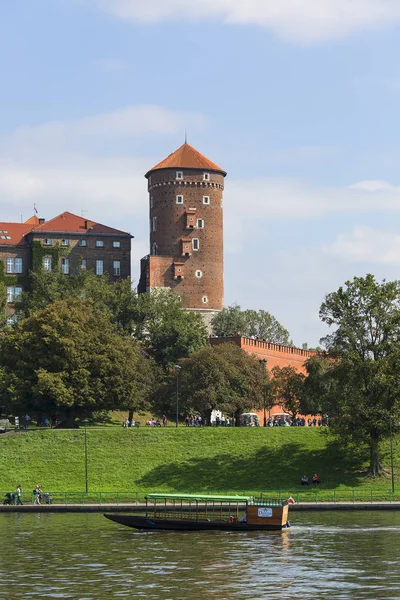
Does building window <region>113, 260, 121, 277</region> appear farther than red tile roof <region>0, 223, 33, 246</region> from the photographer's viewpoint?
Yes

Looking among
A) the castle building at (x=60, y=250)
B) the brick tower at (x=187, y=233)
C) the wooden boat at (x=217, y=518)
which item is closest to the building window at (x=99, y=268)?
the castle building at (x=60, y=250)

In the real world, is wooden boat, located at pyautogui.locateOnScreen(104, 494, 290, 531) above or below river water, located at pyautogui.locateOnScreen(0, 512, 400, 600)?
above

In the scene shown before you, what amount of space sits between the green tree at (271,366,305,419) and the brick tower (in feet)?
81.1

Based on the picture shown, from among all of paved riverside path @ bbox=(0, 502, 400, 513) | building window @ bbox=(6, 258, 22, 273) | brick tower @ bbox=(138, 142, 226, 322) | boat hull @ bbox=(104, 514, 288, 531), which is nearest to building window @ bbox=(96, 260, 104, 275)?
brick tower @ bbox=(138, 142, 226, 322)

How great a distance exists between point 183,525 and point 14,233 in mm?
88594

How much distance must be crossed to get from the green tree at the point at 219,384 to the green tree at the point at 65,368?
14.6ft

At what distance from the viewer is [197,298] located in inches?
5576

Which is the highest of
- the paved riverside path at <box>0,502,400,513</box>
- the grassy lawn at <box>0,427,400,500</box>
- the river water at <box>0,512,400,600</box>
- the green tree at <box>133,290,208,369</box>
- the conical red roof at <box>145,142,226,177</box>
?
the conical red roof at <box>145,142,226,177</box>

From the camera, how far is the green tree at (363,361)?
256 ft

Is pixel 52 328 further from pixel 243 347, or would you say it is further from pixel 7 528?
A: pixel 7 528

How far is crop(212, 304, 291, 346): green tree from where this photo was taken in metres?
141

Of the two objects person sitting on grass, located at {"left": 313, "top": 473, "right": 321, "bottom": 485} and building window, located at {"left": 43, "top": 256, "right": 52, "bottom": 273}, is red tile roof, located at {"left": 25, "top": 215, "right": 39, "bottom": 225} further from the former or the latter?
person sitting on grass, located at {"left": 313, "top": 473, "right": 321, "bottom": 485}

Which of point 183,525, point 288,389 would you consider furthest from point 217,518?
point 288,389

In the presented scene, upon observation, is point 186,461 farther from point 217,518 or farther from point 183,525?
point 183,525
